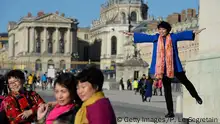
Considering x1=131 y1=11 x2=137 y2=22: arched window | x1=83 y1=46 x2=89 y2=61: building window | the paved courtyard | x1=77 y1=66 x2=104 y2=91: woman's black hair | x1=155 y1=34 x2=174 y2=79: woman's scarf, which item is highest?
x1=131 y1=11 x2=137 y2=22: arched window

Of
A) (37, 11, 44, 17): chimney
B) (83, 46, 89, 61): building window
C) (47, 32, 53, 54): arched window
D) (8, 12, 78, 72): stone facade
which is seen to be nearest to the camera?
(8, 12, 78, 72): stone facade

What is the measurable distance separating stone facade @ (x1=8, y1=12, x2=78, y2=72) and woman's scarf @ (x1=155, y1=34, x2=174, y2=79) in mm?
115121

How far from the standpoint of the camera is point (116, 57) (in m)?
120

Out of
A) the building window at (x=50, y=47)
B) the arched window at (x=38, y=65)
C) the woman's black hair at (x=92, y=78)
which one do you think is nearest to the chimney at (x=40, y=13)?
the building window at (x=50, y=47)

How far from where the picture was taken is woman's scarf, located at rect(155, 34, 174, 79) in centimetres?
687

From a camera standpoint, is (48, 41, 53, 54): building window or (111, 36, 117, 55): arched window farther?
(48, 41, 53, 54): building window

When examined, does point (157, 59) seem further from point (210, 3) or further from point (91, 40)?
point (91, 40)

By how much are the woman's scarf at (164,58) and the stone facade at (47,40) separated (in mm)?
115121

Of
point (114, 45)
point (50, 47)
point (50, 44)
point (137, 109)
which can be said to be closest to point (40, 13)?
point (50, 44)

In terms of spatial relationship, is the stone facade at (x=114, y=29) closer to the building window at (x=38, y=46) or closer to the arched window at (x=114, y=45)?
the arched window at (x=114, y=45)

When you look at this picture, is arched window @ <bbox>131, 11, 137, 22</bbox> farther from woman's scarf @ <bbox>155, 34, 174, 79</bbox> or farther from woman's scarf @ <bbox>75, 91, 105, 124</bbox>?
woman's scarf @ <bbox>75, 91, 105, 124</bbox>

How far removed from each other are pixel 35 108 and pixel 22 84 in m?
0.31

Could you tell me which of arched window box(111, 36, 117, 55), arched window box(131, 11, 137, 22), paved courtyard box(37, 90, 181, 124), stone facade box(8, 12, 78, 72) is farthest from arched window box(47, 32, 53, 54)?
paved courtyard box(37, 90, 181, 124)

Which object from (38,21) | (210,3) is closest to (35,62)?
(38,21)
